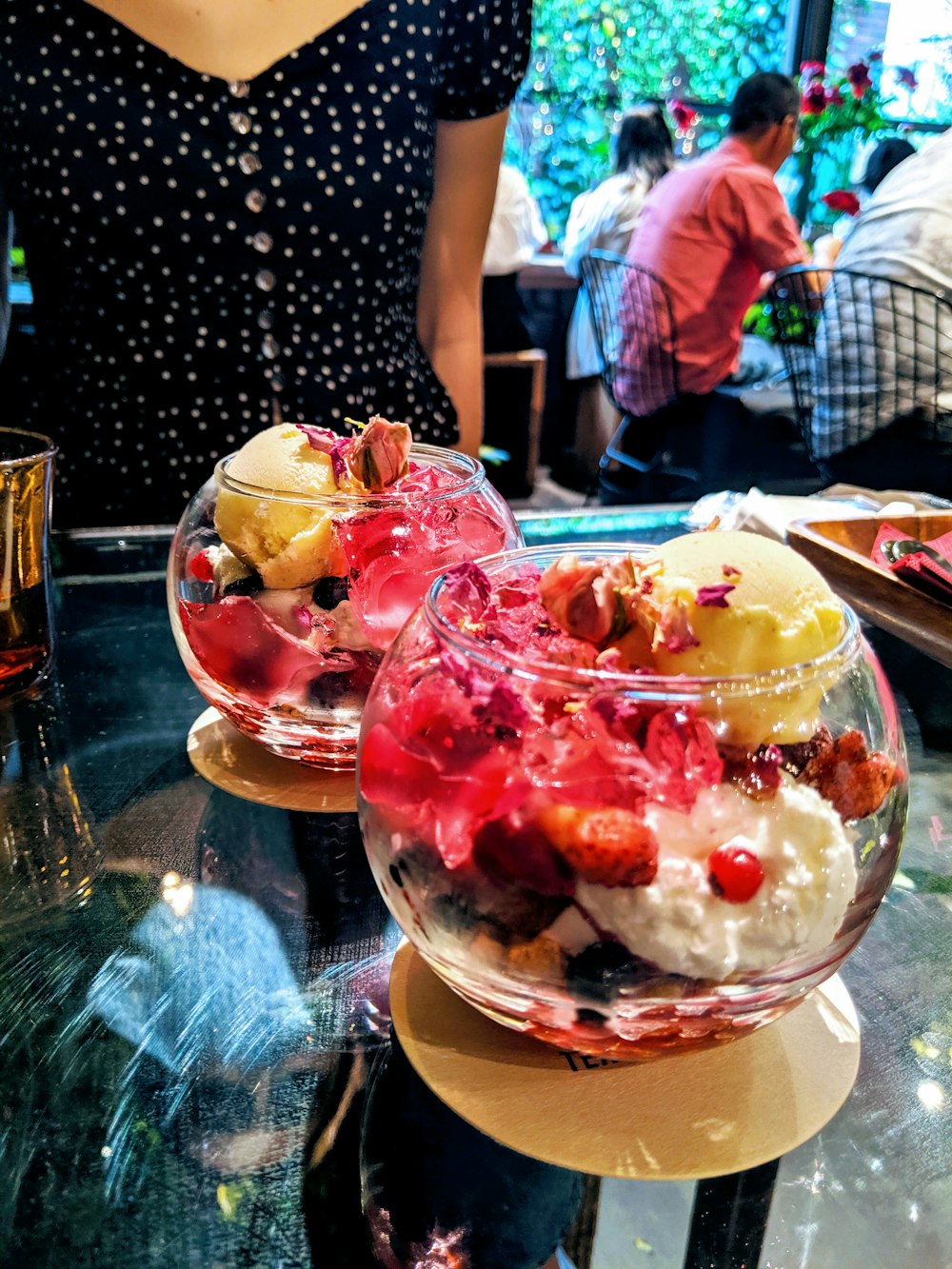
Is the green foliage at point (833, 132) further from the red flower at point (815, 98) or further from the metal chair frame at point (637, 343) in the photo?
the metal chair frame at point (637, 343)

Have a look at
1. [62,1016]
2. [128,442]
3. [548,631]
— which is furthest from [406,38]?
[62,1016]

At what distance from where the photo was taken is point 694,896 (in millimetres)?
357

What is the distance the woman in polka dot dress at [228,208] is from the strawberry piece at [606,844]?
1005mm

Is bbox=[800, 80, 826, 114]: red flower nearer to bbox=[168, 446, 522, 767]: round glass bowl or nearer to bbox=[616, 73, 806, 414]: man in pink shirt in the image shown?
bbox=[616, 73, 806, 414]: man in pink shirt

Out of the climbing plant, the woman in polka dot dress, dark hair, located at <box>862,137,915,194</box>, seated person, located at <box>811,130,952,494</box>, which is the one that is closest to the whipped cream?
the woman in polka dot dress

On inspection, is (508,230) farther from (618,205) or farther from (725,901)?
(725,901)

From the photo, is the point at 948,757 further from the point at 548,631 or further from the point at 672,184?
the point at 672,184

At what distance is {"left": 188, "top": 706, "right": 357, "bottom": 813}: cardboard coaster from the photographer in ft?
2.08

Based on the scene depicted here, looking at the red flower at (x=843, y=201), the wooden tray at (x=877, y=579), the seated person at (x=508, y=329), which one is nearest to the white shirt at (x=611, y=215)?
the seated person at (x=508, y=329)

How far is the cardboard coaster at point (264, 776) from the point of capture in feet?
2.08

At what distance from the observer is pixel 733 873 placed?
0.36 m

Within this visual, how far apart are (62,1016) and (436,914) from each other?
0.20m

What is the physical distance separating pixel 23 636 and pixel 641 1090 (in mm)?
543

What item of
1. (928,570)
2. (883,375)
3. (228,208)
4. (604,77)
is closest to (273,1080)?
(928,570)
